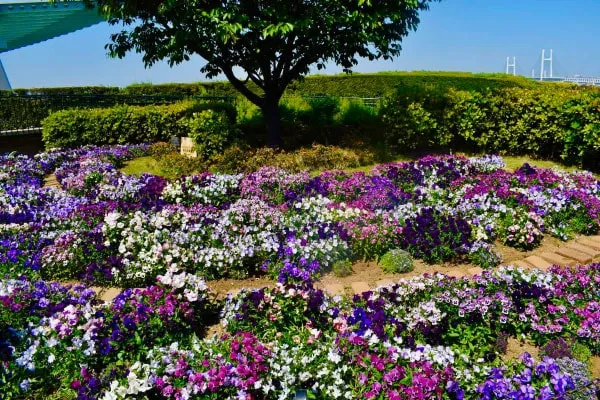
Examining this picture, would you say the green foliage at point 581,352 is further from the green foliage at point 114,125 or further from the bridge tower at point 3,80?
the bridge tower at point 3,80

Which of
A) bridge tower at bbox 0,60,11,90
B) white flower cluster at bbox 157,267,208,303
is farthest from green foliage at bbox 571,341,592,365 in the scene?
bridge tower at bbox 0,60,11,90

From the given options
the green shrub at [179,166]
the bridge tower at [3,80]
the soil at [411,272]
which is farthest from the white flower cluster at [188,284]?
the bridge tower at [3,80]

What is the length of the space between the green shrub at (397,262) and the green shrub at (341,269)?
399 mm

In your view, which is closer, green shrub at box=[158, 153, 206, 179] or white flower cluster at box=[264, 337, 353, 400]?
white flower cluster at box=[264, 337, 353, 400]

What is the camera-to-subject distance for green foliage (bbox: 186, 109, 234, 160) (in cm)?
1008

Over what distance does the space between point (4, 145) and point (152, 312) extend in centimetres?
1241

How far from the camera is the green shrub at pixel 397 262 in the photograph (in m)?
5.20

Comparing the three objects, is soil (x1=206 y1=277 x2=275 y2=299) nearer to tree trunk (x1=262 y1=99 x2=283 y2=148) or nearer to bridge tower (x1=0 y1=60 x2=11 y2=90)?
tree trunk (x1=262 y1=99 x2=283 y2=148)

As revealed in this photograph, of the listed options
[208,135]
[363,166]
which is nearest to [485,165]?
[363,166]

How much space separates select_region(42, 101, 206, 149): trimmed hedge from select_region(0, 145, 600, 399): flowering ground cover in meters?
5.13

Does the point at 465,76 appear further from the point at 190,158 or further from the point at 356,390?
the point at 356,390

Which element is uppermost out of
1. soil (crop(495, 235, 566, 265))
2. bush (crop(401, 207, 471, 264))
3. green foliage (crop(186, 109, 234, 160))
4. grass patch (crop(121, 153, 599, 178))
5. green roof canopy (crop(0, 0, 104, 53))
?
green roof canopy (crop(0, 0, 104, 53))

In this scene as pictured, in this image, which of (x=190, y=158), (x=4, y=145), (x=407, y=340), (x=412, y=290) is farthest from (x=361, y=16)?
(x=4, y=145)

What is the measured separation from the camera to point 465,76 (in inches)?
905
